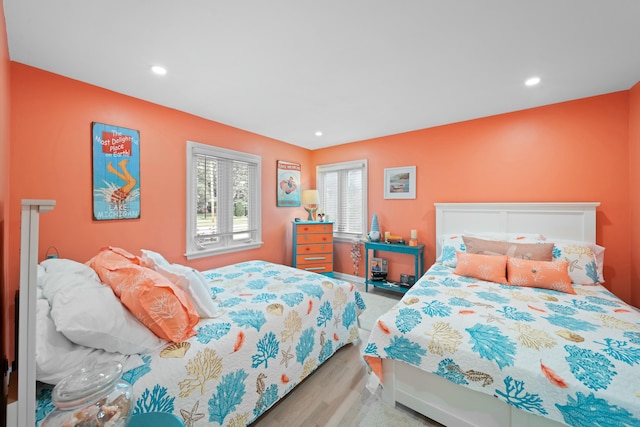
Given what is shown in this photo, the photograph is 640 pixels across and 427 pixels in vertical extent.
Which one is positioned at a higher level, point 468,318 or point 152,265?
point 152,265

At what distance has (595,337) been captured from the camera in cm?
138

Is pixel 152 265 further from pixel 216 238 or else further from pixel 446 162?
pixel 446 162

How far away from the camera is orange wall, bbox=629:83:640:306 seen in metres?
2.27

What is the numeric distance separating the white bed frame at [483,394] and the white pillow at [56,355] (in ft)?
5.19

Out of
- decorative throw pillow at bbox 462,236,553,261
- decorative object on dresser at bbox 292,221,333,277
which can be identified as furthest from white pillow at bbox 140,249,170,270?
decorative throw pillow at bbox 462,236,553,261

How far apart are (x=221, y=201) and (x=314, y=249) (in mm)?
1673

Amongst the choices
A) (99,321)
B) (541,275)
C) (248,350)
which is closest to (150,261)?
(99,321)

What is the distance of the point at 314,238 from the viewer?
4.16m

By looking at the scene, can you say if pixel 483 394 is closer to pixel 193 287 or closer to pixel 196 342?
pixel 196 342

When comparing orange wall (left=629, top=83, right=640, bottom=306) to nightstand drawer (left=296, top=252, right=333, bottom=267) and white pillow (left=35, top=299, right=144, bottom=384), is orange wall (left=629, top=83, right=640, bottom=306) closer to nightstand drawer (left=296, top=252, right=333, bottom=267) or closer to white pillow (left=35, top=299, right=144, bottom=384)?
nightstand drawer (left=296, top=252, right=333, bottom=267)

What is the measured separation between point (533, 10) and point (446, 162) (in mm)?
2074

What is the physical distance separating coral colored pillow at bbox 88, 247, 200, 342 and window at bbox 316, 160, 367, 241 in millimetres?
3198

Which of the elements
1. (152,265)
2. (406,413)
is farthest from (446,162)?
(152,265)

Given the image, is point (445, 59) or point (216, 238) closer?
point (445, 59)
